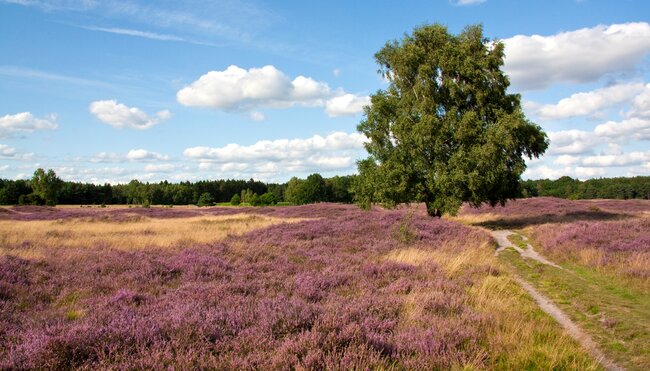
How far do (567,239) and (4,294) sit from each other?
21028 mm

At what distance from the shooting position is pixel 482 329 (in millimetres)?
6973

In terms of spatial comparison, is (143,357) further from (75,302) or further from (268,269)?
(268,269)

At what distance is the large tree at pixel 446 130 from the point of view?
29.2m

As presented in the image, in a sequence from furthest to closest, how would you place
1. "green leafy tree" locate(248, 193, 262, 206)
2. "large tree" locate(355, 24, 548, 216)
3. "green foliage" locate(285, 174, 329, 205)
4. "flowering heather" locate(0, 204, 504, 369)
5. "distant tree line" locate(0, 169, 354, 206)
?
"green foliage" locate(285, 174, 329, 205), "distant tree line" locate(0, 169, 354, 206), "green leafy tree" locate(248, 193, 262, 206), "large tree" locate(355, 24, 548, 216), "flowering heather" locate(0, 204, 504, 369)

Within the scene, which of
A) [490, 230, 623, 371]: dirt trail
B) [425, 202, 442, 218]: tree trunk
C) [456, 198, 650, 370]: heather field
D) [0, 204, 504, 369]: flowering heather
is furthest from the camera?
[425, 202, 442, 218]: tree trunk

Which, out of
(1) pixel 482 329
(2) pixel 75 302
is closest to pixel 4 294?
(2) pixel 75 302

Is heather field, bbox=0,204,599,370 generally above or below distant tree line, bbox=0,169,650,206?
below

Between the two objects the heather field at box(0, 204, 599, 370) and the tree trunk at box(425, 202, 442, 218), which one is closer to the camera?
the heather field at box(0, 204, 599, 370)

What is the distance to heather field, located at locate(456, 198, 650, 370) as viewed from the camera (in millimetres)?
7820

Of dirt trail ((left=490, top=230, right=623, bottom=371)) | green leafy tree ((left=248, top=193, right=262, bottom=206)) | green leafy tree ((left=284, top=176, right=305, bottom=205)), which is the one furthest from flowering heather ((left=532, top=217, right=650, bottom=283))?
green leafy tree ((left=284, top=176, right=305, bottom=205))

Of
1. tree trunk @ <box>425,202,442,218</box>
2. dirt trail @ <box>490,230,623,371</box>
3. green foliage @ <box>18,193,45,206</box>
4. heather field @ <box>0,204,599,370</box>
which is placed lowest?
dirt trail @ <box>490,230,623,371</box>

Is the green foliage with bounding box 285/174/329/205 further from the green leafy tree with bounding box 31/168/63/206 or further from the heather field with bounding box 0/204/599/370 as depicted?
the heather field with bounding box 0/204/599/370

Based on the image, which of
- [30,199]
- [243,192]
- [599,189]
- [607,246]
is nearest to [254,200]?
[243,192]

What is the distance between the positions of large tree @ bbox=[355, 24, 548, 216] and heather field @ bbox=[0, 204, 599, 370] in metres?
16.0
